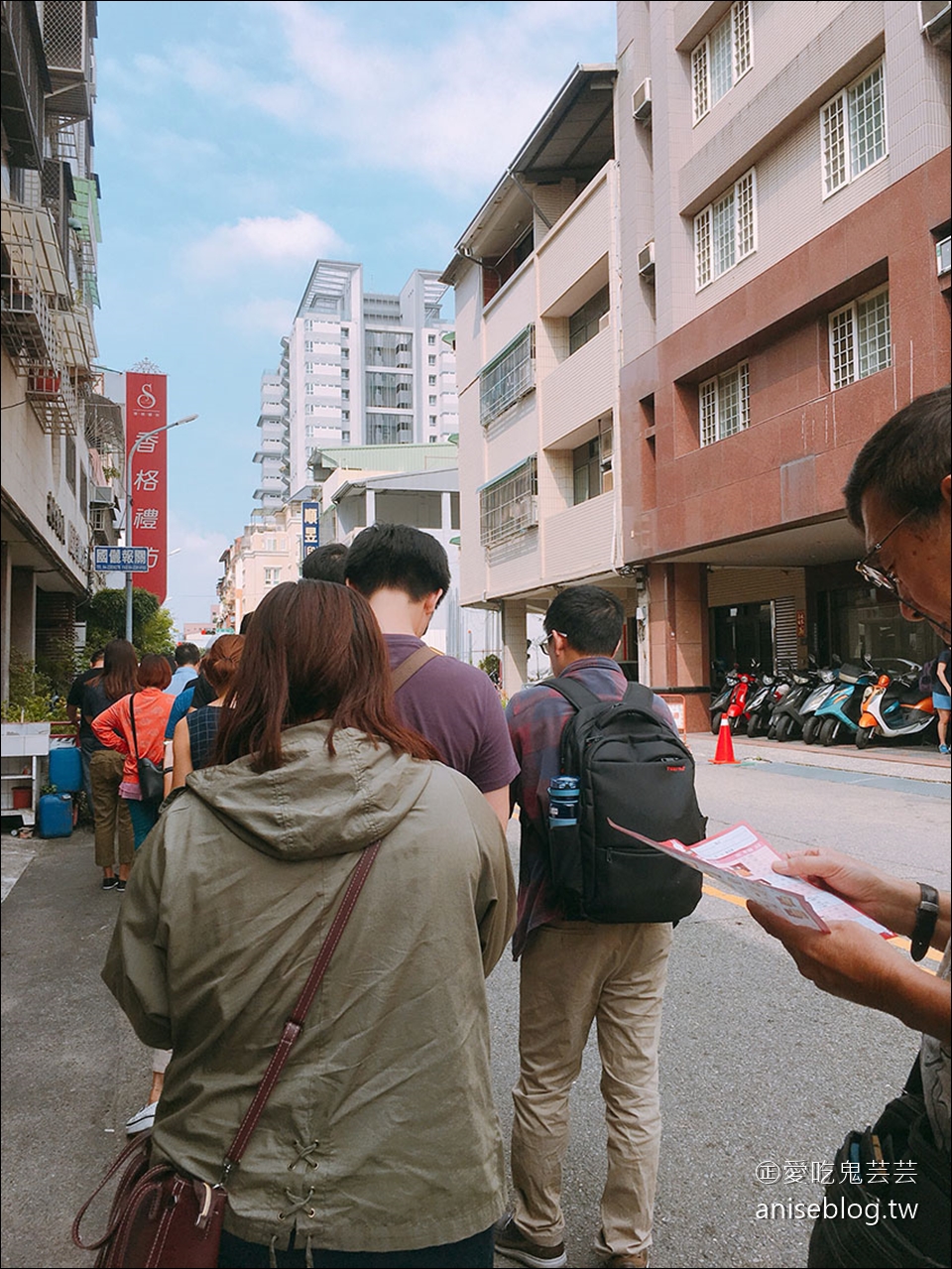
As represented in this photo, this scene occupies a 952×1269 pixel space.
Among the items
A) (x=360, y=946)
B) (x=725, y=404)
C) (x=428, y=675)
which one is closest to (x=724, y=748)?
(x=725, y=404)

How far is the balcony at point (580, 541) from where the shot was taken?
62.6 feet

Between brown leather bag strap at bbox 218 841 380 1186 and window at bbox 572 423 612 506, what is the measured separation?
1897 centimetres

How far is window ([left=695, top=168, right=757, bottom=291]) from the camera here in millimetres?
14539

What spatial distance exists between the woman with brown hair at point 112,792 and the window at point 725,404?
36.8 ft

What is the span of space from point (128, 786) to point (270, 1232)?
4.41 meters

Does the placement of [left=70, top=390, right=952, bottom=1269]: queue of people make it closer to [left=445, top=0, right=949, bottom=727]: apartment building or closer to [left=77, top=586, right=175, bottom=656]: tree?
[left=445, top=0, right=949, bottom=727]: apartment building

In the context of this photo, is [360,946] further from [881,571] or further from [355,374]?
[355,374]

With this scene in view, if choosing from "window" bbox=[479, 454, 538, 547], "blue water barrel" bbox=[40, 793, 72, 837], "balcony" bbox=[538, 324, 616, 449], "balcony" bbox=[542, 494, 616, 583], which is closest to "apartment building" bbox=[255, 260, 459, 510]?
"balcony" bbox=[538, 324, 616, 449]

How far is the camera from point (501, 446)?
24766mm

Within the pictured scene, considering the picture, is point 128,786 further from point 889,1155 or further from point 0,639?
point 0,639

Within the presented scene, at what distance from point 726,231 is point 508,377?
9359 mm

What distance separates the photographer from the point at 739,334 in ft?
48.1

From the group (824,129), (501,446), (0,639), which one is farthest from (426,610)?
(501,446)

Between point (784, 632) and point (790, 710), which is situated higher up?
point (784, 632)
